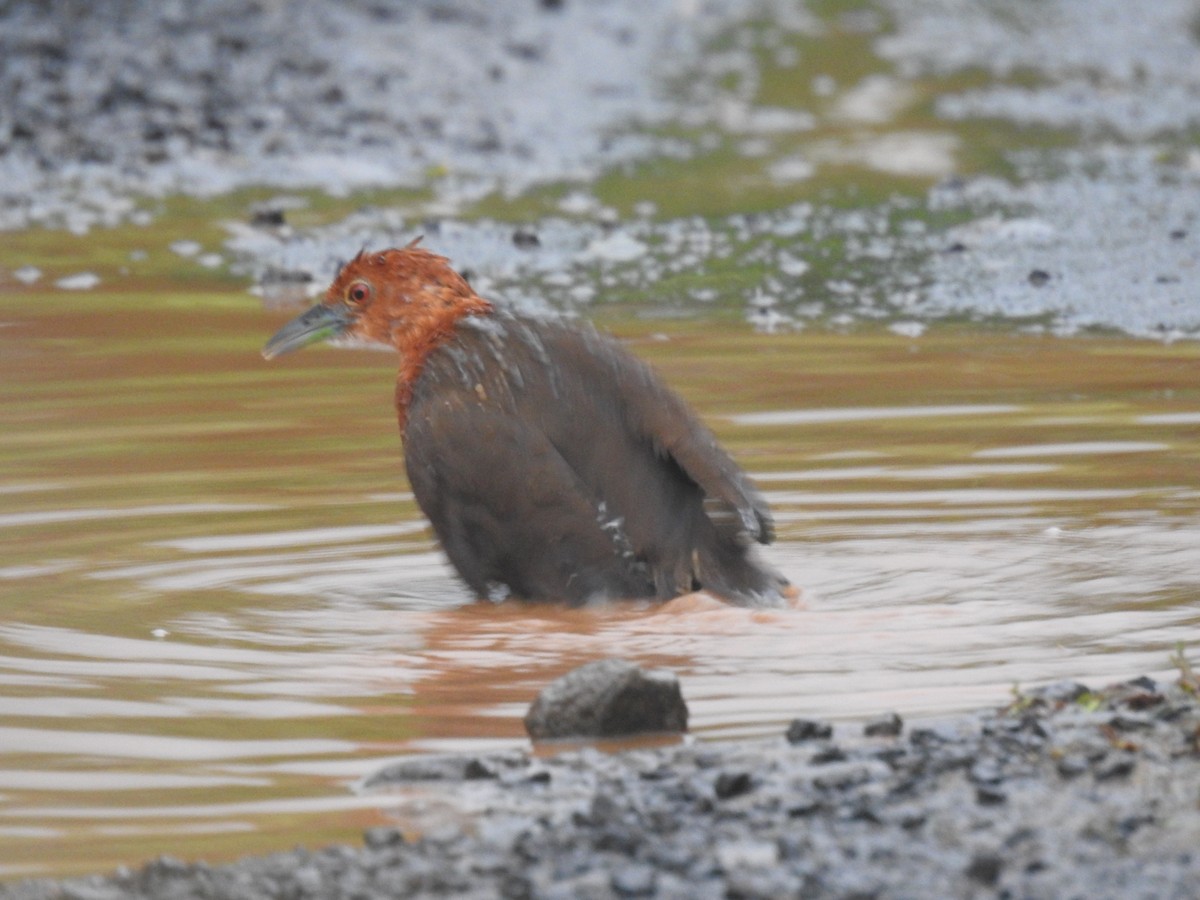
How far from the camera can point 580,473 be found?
6469mm

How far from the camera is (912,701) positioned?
529 centimetres

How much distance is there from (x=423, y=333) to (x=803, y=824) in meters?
2.80

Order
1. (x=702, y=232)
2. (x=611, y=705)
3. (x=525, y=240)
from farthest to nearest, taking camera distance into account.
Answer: (x=702, y=232), (x=525, y=240), (x=611, y=705)

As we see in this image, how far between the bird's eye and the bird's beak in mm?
61

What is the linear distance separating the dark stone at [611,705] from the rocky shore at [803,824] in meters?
0.16

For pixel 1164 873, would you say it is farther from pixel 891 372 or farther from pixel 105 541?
pixel 891 372

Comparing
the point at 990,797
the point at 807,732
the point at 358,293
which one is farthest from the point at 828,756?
the point at 358,293

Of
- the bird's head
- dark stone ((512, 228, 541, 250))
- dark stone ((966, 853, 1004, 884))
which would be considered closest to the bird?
the bird's head

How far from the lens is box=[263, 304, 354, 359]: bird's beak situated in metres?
7.11

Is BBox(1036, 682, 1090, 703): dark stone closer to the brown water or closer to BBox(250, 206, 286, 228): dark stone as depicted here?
the brown water

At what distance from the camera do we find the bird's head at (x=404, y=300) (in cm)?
673

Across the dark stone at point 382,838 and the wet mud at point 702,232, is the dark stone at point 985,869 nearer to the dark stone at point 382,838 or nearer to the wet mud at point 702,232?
the wet mud at point 702,232

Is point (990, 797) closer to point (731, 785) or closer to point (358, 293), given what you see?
point (731, 785)

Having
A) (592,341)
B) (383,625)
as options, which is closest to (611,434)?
(592,341)
